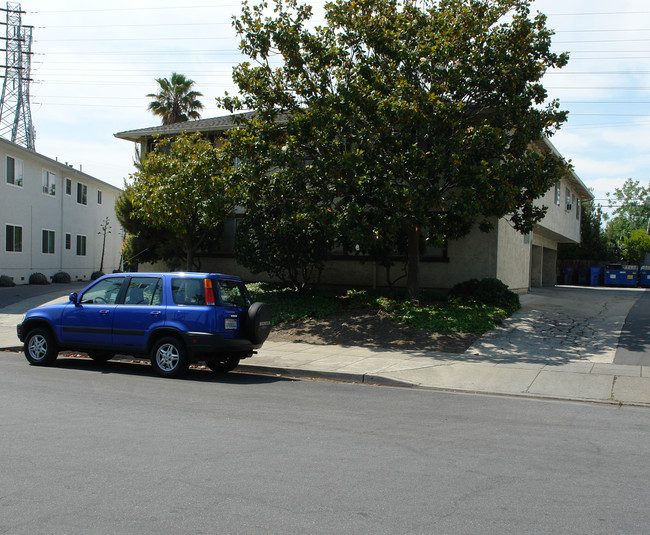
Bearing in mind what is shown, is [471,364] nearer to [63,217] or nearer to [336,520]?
Result: [336,520]

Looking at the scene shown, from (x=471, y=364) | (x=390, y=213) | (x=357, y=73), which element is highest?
(x=357, y=73)

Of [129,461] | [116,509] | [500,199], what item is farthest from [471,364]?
[116,509]

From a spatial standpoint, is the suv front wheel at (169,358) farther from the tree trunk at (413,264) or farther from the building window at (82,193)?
the building window at (82,193)

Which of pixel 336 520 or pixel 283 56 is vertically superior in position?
pixel 283 56

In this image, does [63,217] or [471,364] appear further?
[63,217]

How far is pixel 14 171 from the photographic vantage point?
27844 mm

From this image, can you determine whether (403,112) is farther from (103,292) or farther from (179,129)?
(179,129)

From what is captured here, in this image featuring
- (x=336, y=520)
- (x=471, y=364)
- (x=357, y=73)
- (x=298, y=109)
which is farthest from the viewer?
(x=298, y=109)

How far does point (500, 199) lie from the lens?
1414 centimetres

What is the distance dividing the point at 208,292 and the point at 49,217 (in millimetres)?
24783

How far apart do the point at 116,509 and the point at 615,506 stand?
3.60m

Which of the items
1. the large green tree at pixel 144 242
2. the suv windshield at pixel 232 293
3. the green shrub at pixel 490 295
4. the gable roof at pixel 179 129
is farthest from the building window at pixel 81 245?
the suv windshield at pixel 232 293

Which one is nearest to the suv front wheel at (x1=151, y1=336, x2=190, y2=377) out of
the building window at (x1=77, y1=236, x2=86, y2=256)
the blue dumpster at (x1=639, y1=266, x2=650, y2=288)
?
the building window at (x1=77, y1=236, x2=86, y2=256)

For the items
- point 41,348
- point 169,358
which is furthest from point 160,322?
point 41,348
